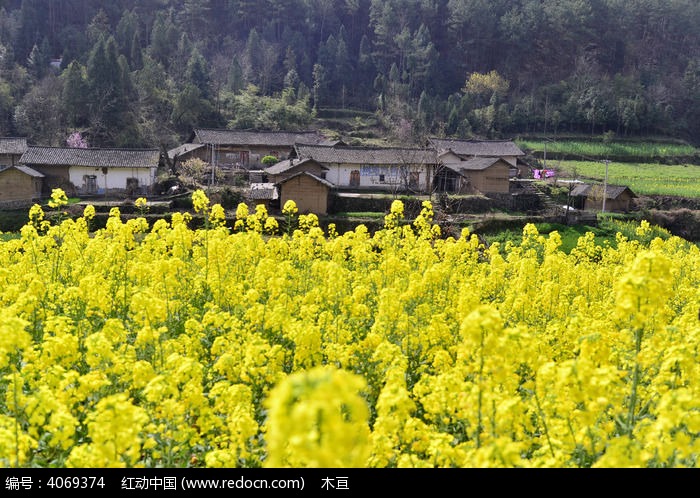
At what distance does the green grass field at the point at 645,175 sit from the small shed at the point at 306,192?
915 inches

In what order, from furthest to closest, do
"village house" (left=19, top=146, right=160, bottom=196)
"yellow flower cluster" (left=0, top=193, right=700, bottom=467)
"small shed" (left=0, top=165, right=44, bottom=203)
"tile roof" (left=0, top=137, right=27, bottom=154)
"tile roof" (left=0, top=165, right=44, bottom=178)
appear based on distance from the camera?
"tile roof" (left=0, top=137, right=27, bottom=154) → "village house" (left=19, top=146, right=160, bottom=196) → "tile roof" (left=0, top=165, right=44, bottom=178) → "small shed" (left=0, top=165, right=44, bottom=203) → "yellow flower cluster" (left=0, top=193, right=700, bottom=467)

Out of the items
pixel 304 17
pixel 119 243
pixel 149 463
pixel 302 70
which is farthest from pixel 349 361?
pixel 304 17

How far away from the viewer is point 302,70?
8400 centimetres

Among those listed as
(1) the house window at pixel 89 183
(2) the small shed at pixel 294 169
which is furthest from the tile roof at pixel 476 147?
(1) the house window at pixel 89 183

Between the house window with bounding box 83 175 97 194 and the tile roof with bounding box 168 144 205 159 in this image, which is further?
the tile roof with bounding box 168 144 205 159

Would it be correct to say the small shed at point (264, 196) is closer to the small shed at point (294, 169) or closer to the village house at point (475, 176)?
the small shed at point (294, 169)

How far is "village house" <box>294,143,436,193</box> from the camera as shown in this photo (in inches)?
1672

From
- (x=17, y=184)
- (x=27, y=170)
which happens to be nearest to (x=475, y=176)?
(x=27, y=170)

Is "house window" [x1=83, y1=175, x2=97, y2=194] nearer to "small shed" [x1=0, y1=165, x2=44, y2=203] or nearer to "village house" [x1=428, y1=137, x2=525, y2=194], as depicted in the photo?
"small shed" [x1=0, y1=165, x2=44, y2=203]

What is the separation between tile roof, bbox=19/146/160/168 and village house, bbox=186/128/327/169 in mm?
8563

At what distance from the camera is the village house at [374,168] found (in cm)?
4247

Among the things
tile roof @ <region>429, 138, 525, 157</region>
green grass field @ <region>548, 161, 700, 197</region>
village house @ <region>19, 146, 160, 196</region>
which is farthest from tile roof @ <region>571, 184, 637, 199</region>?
village house @ <region>19, 146, 160, 196</region>

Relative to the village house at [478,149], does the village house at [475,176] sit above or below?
below

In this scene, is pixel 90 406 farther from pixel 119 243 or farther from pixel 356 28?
pixel 356 28
